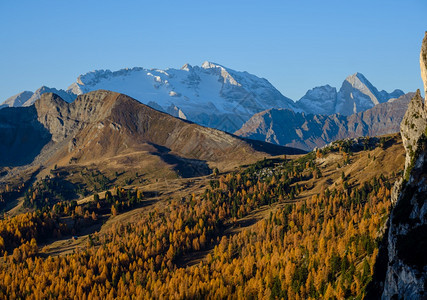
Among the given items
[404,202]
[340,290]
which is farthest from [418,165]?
[340,290]

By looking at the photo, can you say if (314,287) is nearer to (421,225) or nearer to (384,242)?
(384,242)

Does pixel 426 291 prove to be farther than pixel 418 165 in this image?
No

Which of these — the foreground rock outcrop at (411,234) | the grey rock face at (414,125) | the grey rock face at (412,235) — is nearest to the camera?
the grey rock face at (412,235)

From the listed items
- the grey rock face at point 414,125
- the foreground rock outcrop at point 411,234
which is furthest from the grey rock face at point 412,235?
the grey rock face at point 414,125

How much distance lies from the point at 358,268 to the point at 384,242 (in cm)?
1974

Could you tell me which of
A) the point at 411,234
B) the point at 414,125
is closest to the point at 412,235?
the point at 411,234

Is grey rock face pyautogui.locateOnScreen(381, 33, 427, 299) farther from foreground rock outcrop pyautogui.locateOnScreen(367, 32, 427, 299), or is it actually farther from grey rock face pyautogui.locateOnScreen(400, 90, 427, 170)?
grey rock face pyautogui.locateOnScreen(400, 90, 427, 170)

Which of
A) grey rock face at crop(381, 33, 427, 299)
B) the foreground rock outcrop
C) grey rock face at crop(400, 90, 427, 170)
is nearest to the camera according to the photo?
grey rock face at crop(381, 33, 427, 299)

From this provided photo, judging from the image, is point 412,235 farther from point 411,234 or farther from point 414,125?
point 414,125

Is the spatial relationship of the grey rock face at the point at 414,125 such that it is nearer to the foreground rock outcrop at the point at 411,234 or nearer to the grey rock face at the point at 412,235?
the foreground rock outcrop at the point at 411,234

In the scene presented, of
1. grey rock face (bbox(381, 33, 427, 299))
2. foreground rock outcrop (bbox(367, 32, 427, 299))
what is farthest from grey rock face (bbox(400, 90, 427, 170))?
grey rock face (bbox(381, 33, 427, 299))

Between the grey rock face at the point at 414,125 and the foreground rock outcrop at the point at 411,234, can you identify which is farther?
the grey rock face at the point at 414,125

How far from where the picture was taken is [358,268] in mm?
186125

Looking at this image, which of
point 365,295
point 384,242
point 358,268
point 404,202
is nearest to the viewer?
point 404,202
